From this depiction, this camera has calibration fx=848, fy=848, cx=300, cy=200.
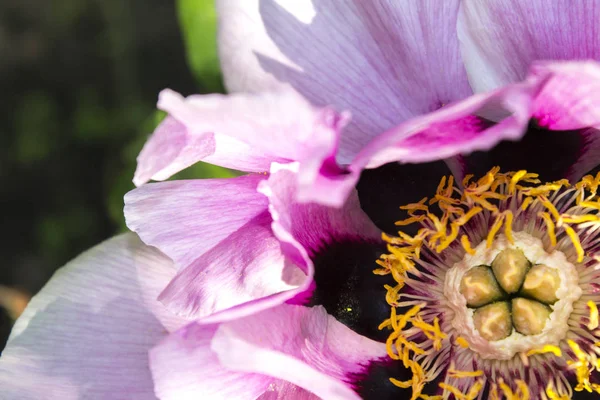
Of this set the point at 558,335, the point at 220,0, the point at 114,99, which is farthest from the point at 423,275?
the point at 114,99

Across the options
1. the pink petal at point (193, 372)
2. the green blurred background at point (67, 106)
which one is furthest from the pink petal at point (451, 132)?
the green blurred background at point (67, 106)

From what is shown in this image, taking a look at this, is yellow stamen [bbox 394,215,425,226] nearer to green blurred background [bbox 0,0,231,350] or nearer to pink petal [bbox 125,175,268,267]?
pink petal [bbox 125,175,268,267]

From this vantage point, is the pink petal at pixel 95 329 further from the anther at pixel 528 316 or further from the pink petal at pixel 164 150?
the anther at pixel 528 316

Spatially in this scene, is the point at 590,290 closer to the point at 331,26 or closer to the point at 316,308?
the point at 316,308

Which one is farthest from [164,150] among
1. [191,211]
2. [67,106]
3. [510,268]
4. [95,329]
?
[67,106]

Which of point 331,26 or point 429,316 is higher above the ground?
point 331,26

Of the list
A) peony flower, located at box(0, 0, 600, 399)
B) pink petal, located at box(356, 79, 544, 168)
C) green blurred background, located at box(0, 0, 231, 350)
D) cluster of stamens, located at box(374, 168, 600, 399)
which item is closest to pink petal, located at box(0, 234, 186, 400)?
peony flower, located at box(0, 0, 600, 399)
